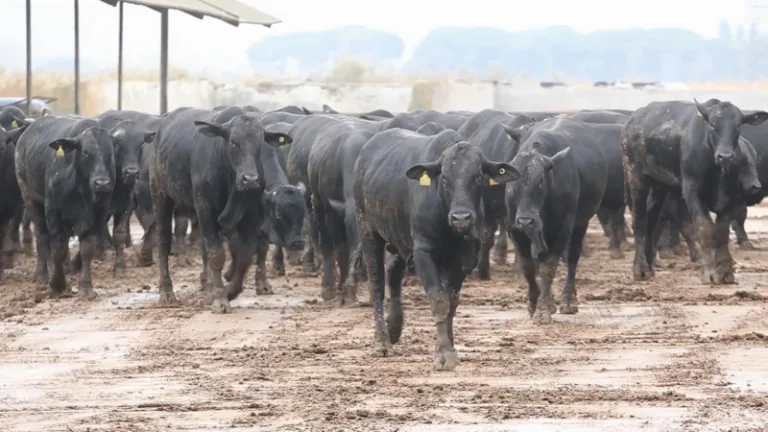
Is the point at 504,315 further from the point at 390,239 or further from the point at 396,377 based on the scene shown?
the point at 396,377

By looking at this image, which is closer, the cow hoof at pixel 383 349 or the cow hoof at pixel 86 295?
the cow hoof at pixel 383 349

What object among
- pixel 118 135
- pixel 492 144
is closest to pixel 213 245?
pixel 118 135

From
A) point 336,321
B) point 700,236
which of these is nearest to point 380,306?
point 336,321

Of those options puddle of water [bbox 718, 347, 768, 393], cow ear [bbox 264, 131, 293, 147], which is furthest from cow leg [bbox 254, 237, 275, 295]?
puddle of water [bbox 718, 347, 768, 393]

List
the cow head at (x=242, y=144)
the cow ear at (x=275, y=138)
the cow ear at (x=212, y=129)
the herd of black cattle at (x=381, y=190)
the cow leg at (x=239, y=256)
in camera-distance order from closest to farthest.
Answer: the herd of black cattle at (x=381, y=190) < the cow head at (x=242, y=144) < the cow ear at (x=212, y=129) < the cow ear at (x=275, y=138) < the cow leg at (x=239, y=256)

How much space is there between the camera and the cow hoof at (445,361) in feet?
38.2

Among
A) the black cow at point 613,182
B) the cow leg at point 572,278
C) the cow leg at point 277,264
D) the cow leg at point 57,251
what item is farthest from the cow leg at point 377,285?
the cow leg at point 277,264

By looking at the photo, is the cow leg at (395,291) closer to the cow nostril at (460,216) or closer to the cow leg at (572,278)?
the cow nostril at (460,216)

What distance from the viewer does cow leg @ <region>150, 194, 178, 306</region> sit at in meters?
17.0

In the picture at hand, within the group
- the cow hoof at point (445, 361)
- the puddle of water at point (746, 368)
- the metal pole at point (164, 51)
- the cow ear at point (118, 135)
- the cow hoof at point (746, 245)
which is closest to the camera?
the puddle of water at point (746, 368)

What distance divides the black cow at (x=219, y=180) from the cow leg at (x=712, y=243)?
196 inches

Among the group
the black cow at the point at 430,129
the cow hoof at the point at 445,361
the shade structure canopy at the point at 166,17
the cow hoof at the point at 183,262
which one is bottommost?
the cow hoof at the point at 183,262

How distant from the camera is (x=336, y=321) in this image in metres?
15.2

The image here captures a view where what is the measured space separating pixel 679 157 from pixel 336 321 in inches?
228
